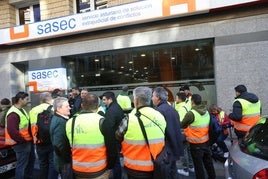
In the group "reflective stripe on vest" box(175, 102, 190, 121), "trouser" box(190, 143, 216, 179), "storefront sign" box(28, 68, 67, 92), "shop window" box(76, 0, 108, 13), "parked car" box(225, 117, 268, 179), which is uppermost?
"shop window" box(76, 0, 108, 13)

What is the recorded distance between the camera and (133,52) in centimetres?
1130

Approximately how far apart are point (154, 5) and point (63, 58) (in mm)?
4670

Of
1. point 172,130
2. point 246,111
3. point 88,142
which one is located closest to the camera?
point 88,142

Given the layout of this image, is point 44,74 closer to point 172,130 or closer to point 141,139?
point 172,130

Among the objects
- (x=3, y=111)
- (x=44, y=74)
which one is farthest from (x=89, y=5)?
(x=3, y=111)

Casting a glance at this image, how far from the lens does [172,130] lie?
4195mm

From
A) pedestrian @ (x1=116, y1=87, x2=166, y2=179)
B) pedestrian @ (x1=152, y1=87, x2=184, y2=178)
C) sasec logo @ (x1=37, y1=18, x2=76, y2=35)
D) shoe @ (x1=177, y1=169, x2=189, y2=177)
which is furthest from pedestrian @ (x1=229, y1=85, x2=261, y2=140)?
sasec logo @ (x1=37, y1=18, x2=76, y2=35)

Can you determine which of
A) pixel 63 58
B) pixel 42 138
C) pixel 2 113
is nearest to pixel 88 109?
pixel 42 138

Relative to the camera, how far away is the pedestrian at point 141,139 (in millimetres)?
3566

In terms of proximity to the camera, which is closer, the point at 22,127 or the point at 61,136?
the point at 61,136

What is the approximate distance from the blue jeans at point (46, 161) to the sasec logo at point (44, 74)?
713 centimetres

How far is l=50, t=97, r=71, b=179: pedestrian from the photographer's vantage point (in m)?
3.87

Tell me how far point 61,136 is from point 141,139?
1.13 meters

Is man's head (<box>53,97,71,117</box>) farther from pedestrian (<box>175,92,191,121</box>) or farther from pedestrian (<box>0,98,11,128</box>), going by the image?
pedestrian (<box>0,98,11,128</box>)
